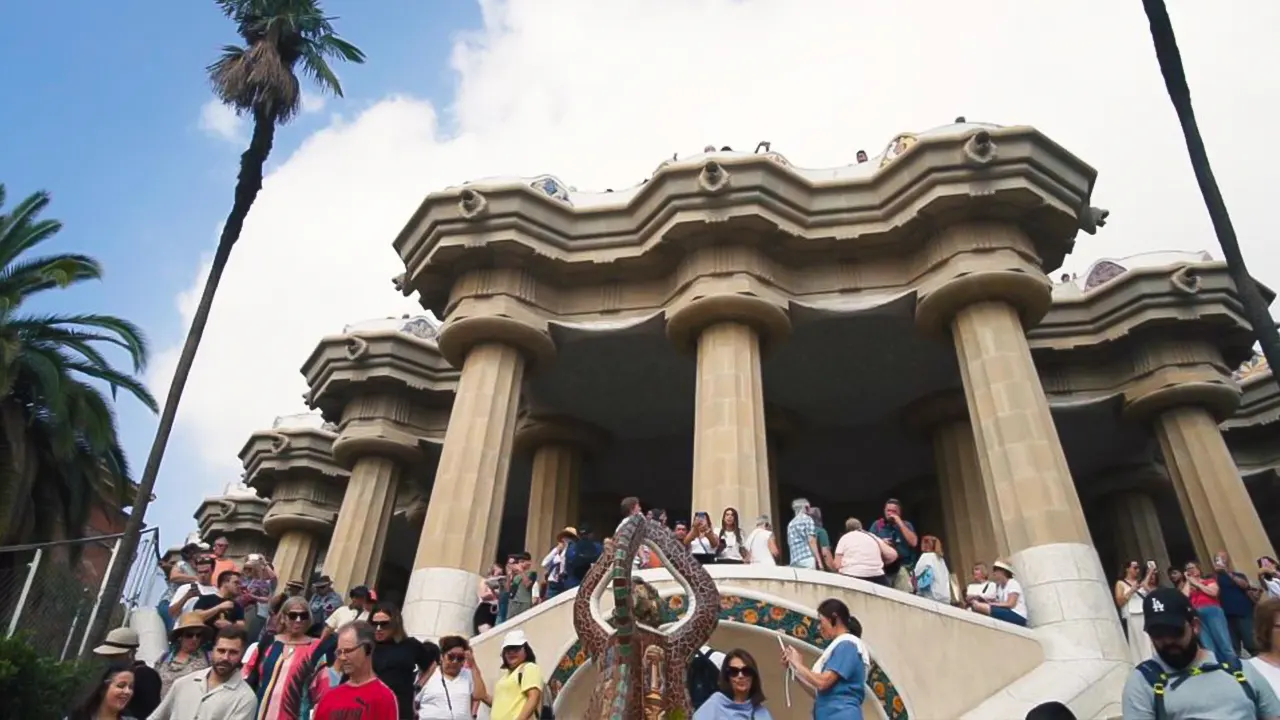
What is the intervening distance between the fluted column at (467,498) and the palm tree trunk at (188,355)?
4.12 meters

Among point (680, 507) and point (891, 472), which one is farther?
point (680, 507)

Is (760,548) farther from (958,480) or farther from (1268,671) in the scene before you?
(958,480)

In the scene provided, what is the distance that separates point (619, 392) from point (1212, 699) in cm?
1807

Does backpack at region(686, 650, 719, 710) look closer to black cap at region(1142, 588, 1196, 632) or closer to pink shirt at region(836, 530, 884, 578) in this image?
black cap at region(1142, 588, 1196, 632)

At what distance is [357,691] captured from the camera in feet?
16.9

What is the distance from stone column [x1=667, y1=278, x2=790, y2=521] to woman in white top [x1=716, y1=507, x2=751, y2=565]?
1.74m

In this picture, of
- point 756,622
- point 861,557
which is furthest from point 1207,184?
point 756,622

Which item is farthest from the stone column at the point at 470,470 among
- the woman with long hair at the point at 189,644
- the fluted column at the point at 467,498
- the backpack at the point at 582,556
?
the woman with long hair at the point at 189,644

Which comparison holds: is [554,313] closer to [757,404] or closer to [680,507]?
[757,404]

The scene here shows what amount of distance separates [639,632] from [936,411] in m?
16.8

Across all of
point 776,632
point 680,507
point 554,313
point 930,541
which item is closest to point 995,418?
point 930,541

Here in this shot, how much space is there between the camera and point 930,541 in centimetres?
1300

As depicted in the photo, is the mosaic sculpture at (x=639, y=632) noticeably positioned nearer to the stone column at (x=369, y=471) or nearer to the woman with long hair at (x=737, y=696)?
the woman with long hair at (x=737, y=696)

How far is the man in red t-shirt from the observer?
509 centimetres
